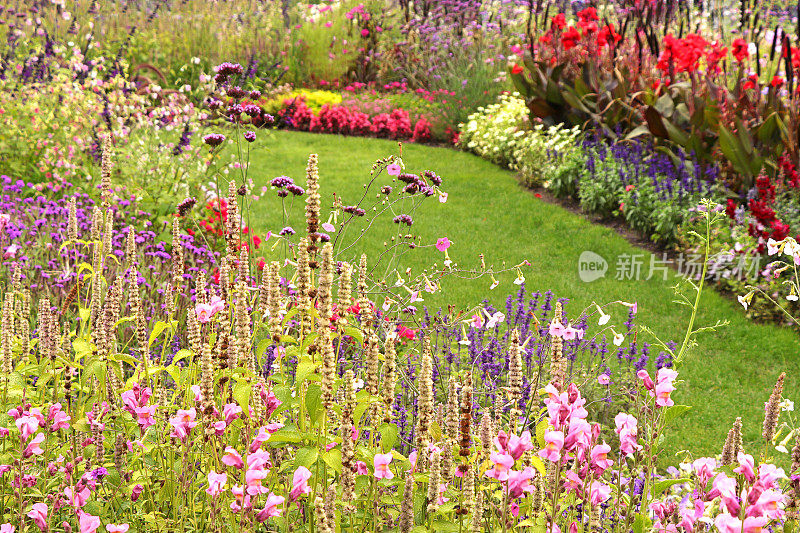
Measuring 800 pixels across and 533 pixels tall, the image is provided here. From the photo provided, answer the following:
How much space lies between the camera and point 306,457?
71.5 inches

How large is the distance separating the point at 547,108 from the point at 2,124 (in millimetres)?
5797

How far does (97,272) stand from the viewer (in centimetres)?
272

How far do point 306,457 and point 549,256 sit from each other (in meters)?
5.52

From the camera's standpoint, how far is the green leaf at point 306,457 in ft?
5.90

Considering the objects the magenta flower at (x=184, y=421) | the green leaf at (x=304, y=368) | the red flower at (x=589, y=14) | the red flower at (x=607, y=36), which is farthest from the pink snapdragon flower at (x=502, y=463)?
the red flower at (x=589, y=14)

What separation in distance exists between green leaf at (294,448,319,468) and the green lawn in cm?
204

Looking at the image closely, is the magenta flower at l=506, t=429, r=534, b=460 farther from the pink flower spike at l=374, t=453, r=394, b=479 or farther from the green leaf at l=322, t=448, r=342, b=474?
the green leaf at l=322, t=448, r=342, b=474

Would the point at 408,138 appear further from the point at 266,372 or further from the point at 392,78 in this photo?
the point at 266,372

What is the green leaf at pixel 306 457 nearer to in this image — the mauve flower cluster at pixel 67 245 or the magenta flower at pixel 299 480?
the magenta flower at pixel 299 480

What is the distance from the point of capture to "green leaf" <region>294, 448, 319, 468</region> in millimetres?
1798

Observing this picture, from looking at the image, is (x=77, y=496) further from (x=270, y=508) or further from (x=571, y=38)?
(x=571, y=38)

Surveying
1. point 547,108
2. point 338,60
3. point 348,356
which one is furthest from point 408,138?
point 348,356

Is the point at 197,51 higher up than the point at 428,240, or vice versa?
the point at 197,51

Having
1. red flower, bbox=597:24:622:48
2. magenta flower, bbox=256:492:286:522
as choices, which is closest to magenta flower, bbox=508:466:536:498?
magenta flower, bbox=256:492:286:522
